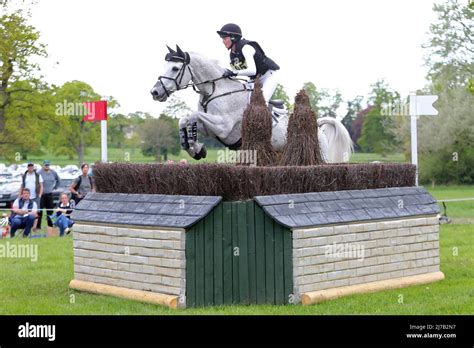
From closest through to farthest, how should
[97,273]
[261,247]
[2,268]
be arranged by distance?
[261,247] → [97,273] → [2,268]

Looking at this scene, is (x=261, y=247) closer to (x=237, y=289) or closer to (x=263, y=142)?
(x=237, y=289)

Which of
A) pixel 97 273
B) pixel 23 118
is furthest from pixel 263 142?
pixel 23 118

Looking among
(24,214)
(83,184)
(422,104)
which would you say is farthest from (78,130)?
(422,104)

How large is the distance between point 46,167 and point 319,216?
11.2 meters

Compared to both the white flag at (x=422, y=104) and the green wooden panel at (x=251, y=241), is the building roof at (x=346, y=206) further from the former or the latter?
the white flag at (x=422, y=104)

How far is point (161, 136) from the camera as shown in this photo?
116ft

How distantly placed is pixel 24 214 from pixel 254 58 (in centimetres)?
773

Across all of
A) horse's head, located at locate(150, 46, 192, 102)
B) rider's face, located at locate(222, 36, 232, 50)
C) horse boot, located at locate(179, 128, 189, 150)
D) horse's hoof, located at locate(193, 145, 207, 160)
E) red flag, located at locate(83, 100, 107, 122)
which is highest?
rider's face, located at locate(222, 36, 232, 50)

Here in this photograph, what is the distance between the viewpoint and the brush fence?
8469 millimetres

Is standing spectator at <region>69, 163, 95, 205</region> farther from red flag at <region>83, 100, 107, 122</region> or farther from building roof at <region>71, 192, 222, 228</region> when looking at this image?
building roof at <region>71, 192, 222, 228</region>

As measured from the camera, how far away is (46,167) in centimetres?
1862

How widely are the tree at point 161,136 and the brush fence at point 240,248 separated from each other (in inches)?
823

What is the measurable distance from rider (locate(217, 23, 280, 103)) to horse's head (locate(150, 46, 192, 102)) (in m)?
0.66

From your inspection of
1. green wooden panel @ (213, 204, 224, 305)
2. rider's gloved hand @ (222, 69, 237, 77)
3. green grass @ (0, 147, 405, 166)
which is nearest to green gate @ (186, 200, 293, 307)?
green wooden panel @ (213, 204, 224, 305)
